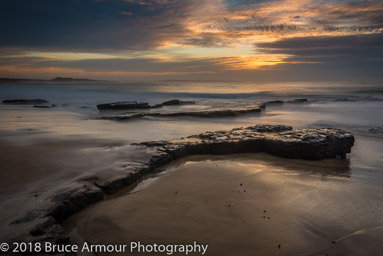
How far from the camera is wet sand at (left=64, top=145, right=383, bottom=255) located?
283 cm

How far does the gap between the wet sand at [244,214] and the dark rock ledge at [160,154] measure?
0.18 m

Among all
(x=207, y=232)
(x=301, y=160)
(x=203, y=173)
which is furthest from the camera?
(x=301, y=160)

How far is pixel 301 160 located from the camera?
18.7ft

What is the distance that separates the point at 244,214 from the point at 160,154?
2407 millimetres

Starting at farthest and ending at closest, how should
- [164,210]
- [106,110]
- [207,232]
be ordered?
1. [106,110]
2. [164,210]
3. [207,232]

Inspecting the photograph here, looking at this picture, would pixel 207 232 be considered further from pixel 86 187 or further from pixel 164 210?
pixel 86 187

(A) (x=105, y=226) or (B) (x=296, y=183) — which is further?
(B) (x=296, y=183)

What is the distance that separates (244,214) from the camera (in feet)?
11.0

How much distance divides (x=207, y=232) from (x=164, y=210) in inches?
27.2

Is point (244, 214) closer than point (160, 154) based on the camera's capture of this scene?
Yes

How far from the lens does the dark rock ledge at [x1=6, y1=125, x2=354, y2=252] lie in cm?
292

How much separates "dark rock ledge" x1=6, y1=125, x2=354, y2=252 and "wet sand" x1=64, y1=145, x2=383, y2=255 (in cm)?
18

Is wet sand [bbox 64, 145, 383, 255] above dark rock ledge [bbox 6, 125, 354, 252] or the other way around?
the other way around

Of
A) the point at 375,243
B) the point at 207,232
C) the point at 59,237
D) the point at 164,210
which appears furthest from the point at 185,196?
the point at 375,243
